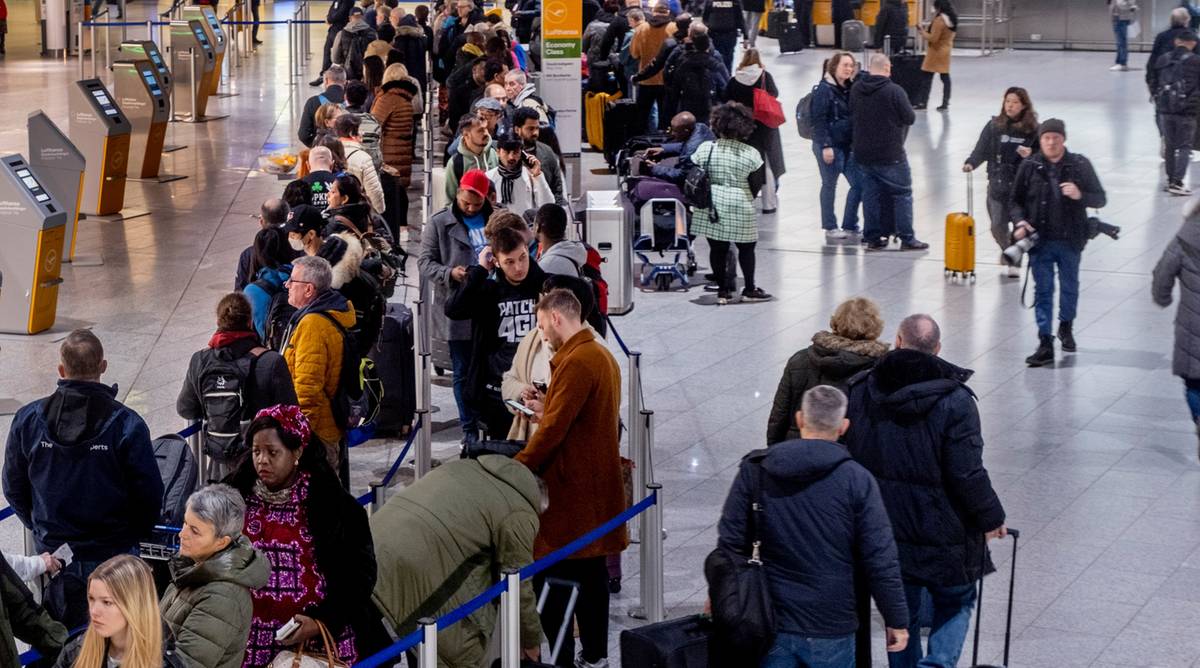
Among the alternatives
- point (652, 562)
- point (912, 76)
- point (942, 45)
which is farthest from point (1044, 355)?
point (912, 76)

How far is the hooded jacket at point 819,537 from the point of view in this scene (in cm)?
572

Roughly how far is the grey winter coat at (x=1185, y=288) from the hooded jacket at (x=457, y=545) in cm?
520

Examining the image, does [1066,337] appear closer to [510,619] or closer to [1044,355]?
[1044,355]

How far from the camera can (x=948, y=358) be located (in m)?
12.2

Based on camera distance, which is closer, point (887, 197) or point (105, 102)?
point (887, 197)

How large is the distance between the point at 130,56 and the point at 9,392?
31.4 feet

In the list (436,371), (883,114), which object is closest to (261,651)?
(436,371)

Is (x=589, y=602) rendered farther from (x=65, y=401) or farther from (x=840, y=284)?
(x=840, y=284)

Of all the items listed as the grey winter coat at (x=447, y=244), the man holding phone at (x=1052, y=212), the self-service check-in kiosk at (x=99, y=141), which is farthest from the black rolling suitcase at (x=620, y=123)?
the grey winter coat at (x=447, y=244)

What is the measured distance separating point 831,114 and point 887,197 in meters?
0.98

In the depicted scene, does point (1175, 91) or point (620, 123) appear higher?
point (1175, 91)

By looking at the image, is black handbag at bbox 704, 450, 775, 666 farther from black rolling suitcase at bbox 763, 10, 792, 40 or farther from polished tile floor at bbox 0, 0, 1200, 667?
black rolling suitcase at bbox 763, 10, 792, 40

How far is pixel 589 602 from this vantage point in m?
7.02

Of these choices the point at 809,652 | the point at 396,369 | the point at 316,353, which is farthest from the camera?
the point at 396,369
